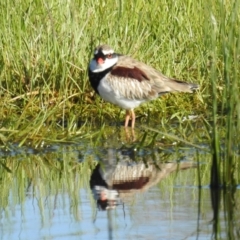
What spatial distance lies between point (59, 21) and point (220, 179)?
4.47 metres

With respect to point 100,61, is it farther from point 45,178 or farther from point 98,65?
point 45,178

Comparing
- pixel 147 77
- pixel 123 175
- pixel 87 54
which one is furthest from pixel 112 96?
pixel 123 175

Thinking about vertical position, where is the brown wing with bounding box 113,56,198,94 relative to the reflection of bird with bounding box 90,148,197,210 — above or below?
above

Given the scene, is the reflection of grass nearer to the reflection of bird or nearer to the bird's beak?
the reflection of bird

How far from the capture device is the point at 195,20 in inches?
457

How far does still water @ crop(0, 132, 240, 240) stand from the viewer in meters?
6.22

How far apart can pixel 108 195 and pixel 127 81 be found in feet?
11.6

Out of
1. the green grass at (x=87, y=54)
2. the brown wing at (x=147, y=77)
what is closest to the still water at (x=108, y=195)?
the green grass at (x=87, y=54)

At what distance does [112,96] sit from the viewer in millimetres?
10328

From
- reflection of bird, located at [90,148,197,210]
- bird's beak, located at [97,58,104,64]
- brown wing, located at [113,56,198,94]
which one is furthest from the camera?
brown wing, located at [113,56,198,94]

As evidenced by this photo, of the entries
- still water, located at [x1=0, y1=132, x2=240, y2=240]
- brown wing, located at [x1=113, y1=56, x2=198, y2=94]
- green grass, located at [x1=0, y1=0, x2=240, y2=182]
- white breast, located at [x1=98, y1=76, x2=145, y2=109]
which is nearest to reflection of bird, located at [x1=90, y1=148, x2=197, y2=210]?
still water, located at [x1=0, y1=132, x2=240, y2=240]

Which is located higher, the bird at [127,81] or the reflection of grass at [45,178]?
the bird at [127,81]

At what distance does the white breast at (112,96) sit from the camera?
10273 millimetres

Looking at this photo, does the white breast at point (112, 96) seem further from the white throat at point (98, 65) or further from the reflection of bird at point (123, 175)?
the reflection of bird at point (123, 175)
